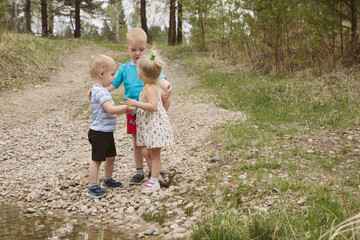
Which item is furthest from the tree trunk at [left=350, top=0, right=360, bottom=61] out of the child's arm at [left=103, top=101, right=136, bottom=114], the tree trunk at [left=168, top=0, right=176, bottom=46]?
the tree trunk at [left=168, top=0, right=176, bottom=46]

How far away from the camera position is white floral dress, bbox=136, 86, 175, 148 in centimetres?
380

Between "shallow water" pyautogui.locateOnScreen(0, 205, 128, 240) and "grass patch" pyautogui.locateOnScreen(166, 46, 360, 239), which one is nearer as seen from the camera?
"grass patch" pyautogui.locateOnScreen(166, 46, 360, 239)

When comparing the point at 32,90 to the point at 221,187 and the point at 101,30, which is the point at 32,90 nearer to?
the point at 221,187

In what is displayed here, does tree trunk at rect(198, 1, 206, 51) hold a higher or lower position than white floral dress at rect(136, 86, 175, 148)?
higher

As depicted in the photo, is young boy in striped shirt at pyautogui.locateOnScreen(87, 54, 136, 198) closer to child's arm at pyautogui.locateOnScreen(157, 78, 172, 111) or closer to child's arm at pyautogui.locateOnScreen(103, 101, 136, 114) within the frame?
child's arm at pyautogui.locateOnScreen(103, 101, 136, 114)

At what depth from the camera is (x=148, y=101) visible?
3756 mm

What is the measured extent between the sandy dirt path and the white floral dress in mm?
603

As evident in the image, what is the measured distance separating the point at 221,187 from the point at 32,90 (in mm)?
8506

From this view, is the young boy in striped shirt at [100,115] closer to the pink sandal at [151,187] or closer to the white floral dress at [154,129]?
the white floral dress at [154,129]

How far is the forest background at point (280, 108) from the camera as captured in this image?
8.93 ft

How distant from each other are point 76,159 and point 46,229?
2350 millimetres

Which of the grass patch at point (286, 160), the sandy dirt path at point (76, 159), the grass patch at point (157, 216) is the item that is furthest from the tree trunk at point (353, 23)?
the grass patch at point (157, 216)

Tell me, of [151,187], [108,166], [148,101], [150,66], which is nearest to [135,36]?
[150,66]

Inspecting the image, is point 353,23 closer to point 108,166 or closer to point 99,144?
point 108,166
